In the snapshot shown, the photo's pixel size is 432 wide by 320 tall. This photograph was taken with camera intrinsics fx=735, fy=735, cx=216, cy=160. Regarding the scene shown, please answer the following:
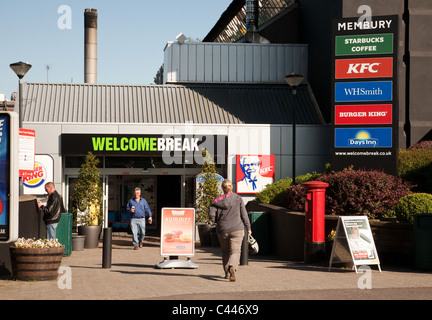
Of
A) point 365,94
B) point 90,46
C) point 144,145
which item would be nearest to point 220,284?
point 365,94

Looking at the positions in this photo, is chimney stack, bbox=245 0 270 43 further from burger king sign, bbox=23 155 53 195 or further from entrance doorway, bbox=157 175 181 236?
burger king sign, bbox=23 155 53 195

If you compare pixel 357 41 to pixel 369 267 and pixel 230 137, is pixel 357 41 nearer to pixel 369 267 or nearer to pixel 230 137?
pixel 230 137

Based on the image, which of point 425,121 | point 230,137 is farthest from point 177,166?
point 425,121

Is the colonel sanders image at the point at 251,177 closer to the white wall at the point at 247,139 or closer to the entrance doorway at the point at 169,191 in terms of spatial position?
the white wall at the point at 247,139

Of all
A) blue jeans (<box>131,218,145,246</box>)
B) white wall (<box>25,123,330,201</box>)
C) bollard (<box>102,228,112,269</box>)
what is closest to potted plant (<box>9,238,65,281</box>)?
bollard (<box>102,228,112,269</box>)

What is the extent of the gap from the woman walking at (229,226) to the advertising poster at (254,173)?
14535 millimetres

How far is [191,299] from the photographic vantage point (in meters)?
11.4

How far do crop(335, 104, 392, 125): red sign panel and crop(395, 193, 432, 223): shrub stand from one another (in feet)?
23.8

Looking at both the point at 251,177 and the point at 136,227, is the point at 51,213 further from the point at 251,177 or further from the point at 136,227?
the point at 251,177

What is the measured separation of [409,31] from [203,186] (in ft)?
32.4

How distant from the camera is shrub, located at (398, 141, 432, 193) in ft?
75.4

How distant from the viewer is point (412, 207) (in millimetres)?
17078

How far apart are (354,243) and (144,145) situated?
14486 mm

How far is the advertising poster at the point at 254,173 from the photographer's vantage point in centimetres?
2928
